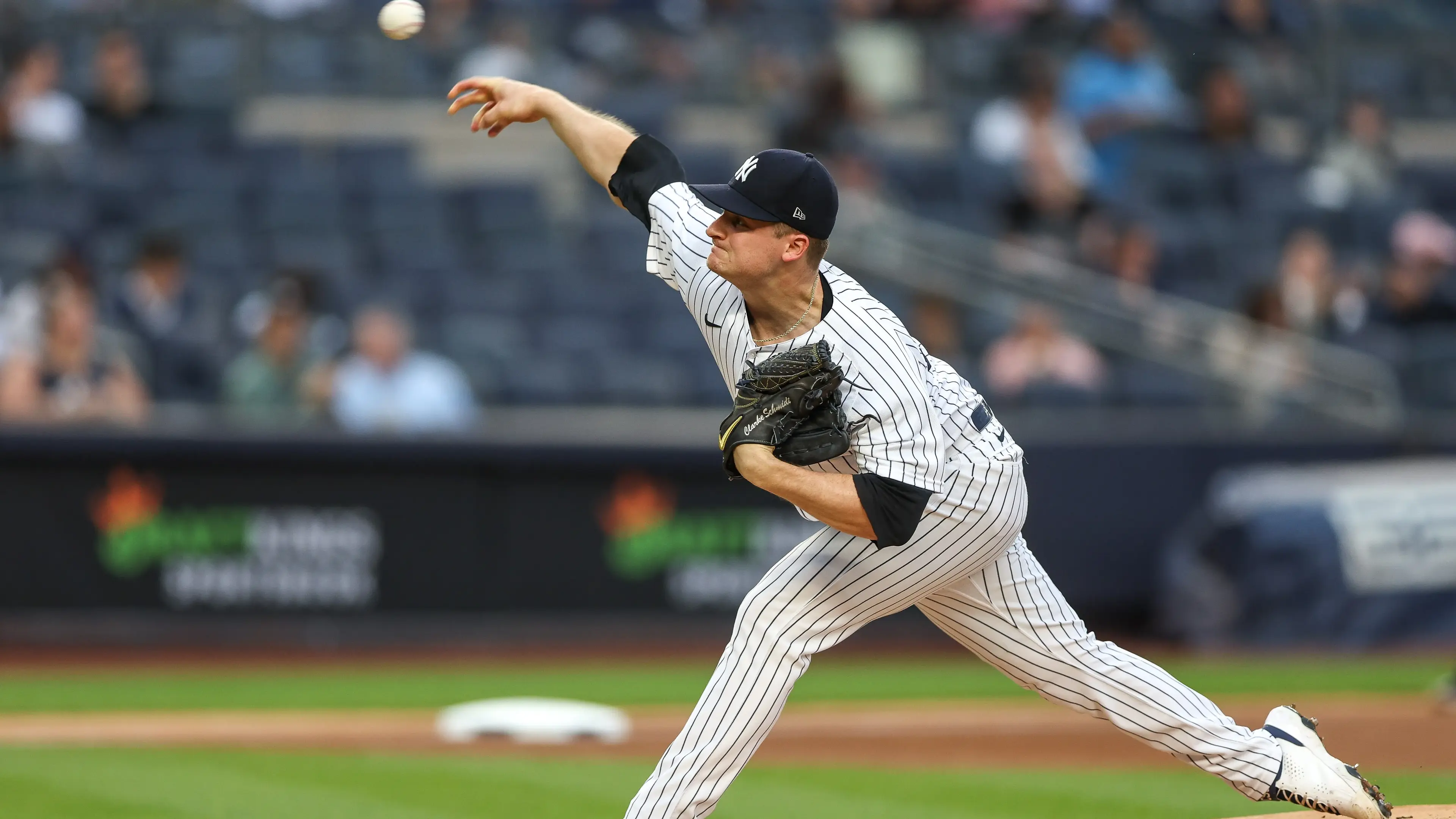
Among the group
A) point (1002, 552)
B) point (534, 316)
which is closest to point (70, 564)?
point (534, 316)

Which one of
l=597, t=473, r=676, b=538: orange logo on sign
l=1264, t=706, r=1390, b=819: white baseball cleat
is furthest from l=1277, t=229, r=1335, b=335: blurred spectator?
l=1264, t=706, r=1390, b=819: white baseball cleat

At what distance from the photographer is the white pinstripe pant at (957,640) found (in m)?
3.99

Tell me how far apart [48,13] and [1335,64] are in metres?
10.6

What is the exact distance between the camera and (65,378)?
1018 centimetres

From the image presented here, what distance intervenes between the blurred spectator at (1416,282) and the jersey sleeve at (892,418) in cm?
1031

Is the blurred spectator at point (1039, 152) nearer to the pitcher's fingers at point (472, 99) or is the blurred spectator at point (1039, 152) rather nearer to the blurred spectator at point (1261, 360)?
the blurred spectator at point (1261, 360)

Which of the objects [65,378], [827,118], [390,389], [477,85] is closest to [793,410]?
[477,85]

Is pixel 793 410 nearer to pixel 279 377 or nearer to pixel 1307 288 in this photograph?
pixel 279 377

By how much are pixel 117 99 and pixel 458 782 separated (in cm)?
803

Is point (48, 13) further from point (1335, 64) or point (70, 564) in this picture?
point (1335, 64)

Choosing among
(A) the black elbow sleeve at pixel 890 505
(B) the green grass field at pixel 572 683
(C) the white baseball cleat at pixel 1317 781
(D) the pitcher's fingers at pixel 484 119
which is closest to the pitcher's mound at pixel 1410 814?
(C) the white baseball cleat at pixel 1317 781

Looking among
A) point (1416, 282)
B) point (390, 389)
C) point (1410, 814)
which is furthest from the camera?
point (1416, 282)

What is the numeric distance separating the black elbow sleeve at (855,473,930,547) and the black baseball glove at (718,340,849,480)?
110mm

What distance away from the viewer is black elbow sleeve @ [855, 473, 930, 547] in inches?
151
